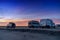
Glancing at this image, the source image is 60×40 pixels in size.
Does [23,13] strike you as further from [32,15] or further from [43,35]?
[43,35]

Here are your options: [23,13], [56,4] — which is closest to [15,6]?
[23,13]

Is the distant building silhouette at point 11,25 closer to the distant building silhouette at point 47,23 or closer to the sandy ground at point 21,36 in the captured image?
the sandy ground at point 21,36

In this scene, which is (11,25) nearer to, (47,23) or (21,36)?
(21,36)

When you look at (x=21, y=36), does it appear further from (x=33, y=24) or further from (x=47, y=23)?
(x=47, y=23)

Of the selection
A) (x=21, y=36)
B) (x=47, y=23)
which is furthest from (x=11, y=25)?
(x=47, y=23)

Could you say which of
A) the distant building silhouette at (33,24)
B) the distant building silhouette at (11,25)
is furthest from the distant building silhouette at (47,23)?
the distant building silhouette at (11,25)

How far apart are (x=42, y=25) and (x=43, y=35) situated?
12 centimetres

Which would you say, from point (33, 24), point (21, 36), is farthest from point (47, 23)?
point (21, 36)

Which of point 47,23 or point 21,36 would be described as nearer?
point 47,23

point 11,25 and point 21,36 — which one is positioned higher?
point 11,25

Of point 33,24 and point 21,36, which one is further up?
point 33,24

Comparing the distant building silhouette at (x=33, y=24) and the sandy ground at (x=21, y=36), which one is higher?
A: the distant building silhouette at (x=33, y=24)


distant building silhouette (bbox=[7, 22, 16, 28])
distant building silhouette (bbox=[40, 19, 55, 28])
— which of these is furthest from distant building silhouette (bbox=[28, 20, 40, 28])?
distant building silhouette (bbox=[7, 22, 16, 28])

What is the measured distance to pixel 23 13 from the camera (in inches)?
47.8
